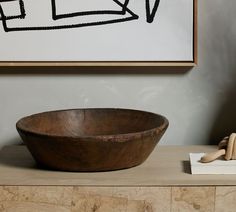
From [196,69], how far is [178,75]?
1.8 inches

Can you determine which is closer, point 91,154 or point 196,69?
point 91,154

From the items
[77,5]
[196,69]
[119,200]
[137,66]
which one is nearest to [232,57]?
[196,69]

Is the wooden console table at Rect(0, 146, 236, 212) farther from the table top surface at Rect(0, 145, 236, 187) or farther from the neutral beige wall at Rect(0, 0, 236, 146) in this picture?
the neutral beige wall at Rect(0, 0, 236, 146)

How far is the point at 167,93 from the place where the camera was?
1.22 metres

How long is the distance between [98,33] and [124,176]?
0.40 meters

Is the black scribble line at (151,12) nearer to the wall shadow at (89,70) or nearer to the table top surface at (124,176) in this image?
the wall shadow at (89,70)

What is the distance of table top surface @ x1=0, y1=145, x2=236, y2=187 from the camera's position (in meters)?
0.88

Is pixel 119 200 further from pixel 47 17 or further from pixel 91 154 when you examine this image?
pixel 47 17

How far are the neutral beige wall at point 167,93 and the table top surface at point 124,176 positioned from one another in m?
0.19

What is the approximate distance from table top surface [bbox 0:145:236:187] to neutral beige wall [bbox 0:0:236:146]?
192 millimetres

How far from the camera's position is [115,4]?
1.15 m

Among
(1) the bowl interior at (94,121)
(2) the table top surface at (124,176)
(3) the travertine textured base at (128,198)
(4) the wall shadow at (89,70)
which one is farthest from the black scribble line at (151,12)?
(3) the travertine textured base at (128,198)

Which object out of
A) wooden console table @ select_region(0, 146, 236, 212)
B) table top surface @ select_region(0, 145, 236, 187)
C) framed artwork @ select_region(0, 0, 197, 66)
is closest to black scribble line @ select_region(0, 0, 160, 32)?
framed artwork @ select_region(0, 0, 197, 66)

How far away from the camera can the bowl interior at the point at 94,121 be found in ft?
3.57
